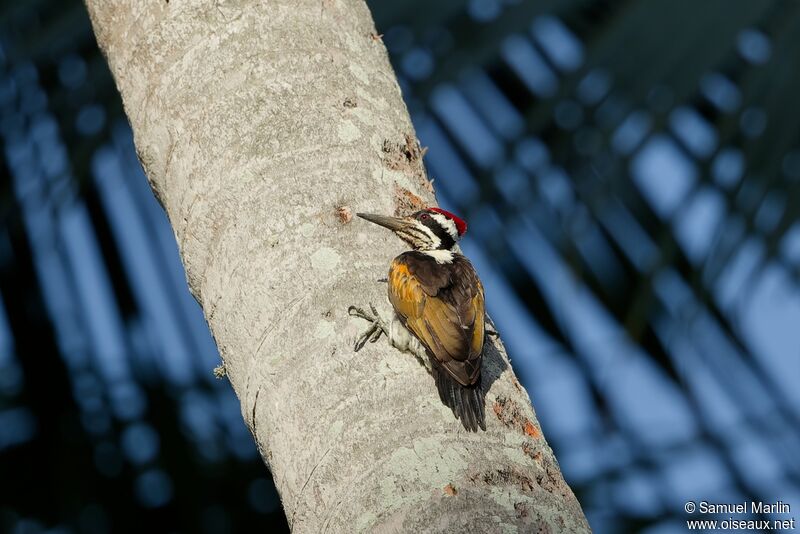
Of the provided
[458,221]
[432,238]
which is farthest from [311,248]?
[458,221]

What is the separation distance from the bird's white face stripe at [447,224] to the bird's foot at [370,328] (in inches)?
30.2

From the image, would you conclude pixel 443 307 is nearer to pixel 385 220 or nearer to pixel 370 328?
pixel 385 220

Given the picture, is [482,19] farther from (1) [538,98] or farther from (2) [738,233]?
(2) [738,233]

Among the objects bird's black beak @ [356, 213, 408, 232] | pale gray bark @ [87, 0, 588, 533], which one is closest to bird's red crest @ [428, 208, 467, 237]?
pale gray bark @ [87, 0, 588, 533]

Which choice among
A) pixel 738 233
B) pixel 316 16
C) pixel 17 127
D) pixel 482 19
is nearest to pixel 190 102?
pixel 316 16

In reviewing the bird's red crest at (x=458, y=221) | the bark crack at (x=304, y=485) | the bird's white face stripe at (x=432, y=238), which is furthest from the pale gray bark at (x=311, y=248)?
the bird's red crest at (x=458, y=221)

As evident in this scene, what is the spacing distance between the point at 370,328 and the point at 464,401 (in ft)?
0.95

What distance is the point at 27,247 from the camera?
3389 mm

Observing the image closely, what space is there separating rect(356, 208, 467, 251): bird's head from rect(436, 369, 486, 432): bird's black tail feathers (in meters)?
0.45

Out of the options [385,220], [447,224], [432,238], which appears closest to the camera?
[385,220]

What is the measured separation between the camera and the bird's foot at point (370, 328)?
2459 mm

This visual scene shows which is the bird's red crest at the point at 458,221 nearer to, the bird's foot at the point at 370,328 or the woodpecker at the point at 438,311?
the woodpecker at the point at 438,311

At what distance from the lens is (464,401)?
95.0 inches

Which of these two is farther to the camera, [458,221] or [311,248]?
[458,221]
